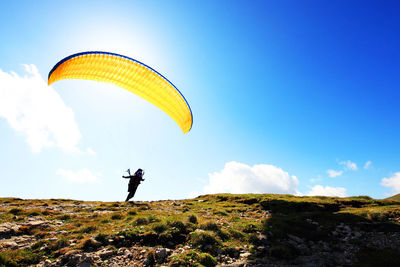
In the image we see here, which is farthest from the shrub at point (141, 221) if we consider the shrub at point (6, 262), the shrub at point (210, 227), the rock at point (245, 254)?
the rock at point (245, 254)

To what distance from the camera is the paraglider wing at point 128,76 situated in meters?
12.9

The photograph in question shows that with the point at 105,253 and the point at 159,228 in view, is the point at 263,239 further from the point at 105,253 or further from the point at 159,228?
the point at 105,253

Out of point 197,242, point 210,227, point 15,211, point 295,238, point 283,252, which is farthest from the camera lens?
point 15,211

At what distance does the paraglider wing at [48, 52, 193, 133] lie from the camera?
42.3ft

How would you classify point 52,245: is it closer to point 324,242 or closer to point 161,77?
point 324,242

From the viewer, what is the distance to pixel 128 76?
50.5ft

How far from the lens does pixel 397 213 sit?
37.3ft

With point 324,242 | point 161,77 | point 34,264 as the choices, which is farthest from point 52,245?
point 161,77

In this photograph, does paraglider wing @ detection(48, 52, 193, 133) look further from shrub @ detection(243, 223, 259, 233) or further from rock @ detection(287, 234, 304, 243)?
rock @ detection(287, 234, 304, 243)

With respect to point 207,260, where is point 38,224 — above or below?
above

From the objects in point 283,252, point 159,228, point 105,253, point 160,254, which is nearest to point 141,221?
point 159,228

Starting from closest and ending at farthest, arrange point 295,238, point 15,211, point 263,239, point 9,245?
point 9,245 → point 263,239 → point 295,238 → point 15,211

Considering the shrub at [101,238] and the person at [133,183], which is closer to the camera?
the shrub at [101,238]

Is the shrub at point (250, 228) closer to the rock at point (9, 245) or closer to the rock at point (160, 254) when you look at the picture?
the rock at point (160, 254)
